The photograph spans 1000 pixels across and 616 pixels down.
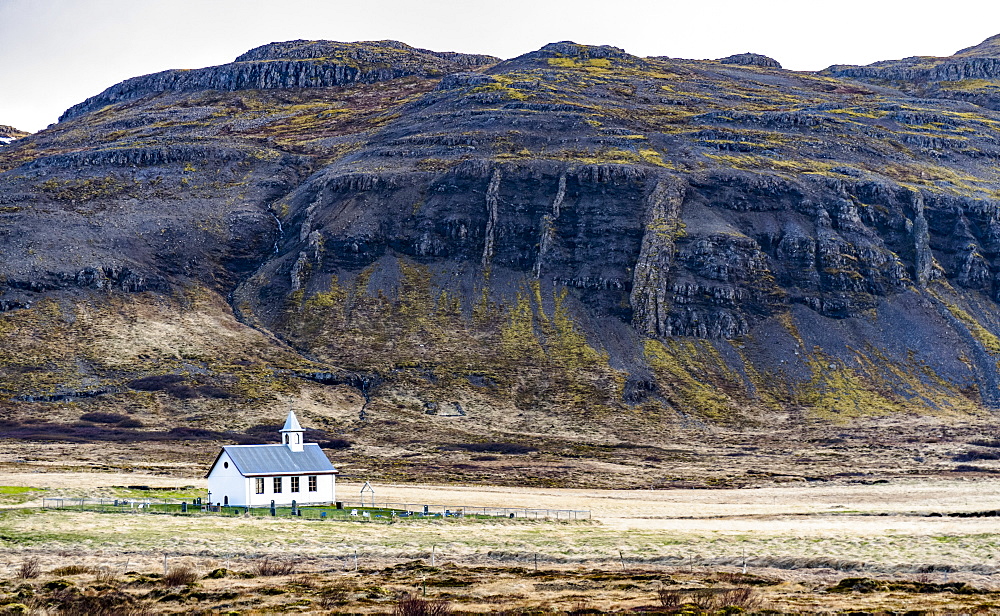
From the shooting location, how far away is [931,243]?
151750mm

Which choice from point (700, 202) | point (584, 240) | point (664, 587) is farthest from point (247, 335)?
point (664, 587)

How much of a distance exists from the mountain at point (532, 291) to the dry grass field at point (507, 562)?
127ft

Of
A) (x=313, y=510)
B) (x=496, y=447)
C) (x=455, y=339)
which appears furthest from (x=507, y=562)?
(x=455, y=339)

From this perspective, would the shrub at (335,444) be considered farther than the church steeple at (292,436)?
Yes

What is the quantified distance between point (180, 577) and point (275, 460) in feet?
99.0

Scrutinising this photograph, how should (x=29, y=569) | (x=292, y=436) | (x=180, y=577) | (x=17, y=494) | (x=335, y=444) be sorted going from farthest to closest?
(x=335, y=444)
(x=292, y=436)
(x=17, y=494)
(x=29, y=569)
(x=180, y=577)

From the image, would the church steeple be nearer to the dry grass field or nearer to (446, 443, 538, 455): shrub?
the dry grass field

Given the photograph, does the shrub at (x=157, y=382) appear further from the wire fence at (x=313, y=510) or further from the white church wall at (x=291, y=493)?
the white church wall at (x=291, y=493)

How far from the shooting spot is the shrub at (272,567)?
121 feet

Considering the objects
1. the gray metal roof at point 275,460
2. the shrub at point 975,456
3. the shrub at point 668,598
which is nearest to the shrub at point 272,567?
the shrub at point 668,598

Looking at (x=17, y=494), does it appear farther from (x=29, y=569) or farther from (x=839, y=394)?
(x=839, y=394)

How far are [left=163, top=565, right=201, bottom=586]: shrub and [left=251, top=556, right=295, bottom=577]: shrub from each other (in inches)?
84.5

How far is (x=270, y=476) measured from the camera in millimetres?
63094

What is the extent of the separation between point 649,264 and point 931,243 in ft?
135
